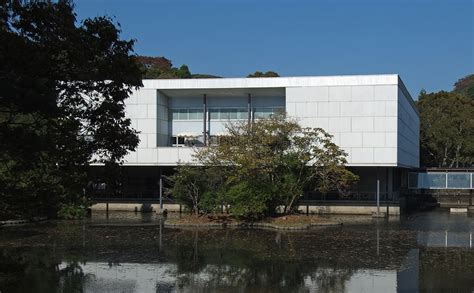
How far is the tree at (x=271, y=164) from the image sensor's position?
30672 mm

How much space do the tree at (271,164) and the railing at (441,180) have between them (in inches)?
651

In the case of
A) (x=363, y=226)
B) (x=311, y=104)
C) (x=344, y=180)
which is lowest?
(x=363, y=226)

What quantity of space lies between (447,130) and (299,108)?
25.3m

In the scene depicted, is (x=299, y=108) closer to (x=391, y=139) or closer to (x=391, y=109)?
(x=391, y=109)

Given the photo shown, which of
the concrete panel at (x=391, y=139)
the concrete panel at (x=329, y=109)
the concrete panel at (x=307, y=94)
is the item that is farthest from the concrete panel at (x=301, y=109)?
the concrete panel at (x=391, y=139)

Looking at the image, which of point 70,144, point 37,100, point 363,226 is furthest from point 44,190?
point 363,226

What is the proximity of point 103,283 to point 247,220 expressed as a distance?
17405mm

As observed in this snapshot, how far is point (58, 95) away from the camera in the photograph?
8.62 metres

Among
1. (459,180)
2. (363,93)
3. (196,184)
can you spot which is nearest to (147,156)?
(196,184)

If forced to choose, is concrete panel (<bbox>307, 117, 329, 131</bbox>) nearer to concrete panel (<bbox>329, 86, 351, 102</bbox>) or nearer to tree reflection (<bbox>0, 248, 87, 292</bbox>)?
concrete panel (<bbox>329, 86, 351, 102</bbox>)

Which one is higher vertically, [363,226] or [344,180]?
[344,180]

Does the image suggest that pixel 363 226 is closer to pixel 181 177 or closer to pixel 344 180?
pixel 344 180

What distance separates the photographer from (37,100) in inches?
301

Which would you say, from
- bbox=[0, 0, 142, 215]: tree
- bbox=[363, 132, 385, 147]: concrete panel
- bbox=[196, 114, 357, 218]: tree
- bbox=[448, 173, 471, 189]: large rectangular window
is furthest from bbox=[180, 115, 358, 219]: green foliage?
bbox=[0, 0, 142, 215]: tree
